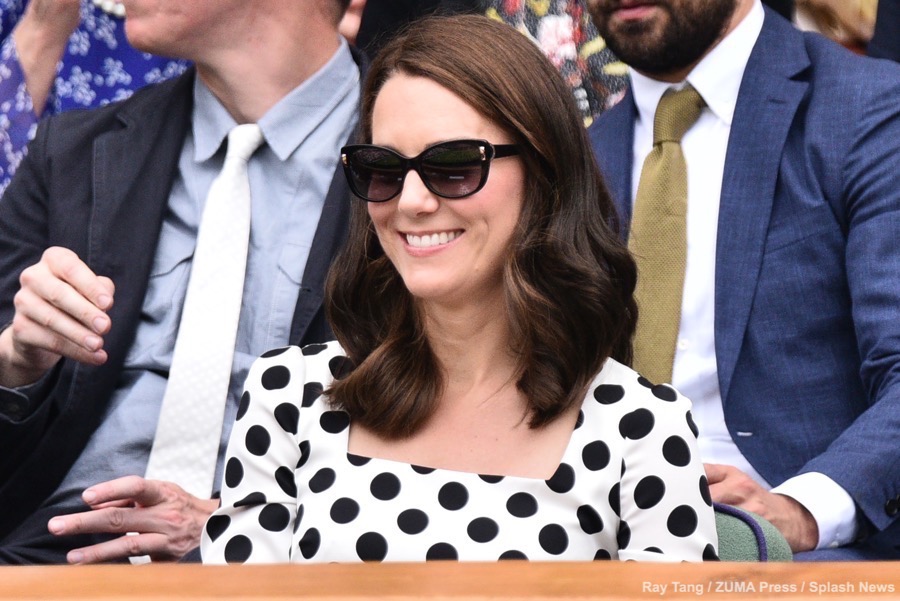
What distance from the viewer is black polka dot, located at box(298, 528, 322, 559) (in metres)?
1.71

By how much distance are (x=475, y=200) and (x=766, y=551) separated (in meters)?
0.62

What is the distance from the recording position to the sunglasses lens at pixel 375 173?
1.73m

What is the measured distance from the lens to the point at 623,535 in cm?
172

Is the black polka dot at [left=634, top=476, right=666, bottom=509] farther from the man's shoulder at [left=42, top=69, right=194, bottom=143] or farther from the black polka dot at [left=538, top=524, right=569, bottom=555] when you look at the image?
the man's shoulder at [left=42, top=69, right=194, bottom=143]

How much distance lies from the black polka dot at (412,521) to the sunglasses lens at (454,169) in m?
0.44

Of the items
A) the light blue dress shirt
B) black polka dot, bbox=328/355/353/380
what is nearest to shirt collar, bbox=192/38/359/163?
the light blue dress shirt

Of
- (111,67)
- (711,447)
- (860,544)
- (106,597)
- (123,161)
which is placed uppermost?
(111,67)

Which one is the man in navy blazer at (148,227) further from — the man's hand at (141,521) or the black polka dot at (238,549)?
the black polka dot at (238,549)

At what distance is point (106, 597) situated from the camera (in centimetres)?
80

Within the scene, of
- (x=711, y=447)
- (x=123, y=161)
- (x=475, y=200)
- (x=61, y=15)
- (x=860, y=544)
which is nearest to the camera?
(x=475, y=200)

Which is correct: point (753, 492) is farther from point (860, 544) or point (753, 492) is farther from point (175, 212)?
point (175, 212)

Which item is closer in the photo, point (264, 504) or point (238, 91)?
point (264, 504)

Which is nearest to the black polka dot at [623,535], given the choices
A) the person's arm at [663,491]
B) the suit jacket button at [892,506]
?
the person's arm at [663,491]

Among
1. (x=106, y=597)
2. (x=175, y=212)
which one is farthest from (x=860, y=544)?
(x=106, y=597)
